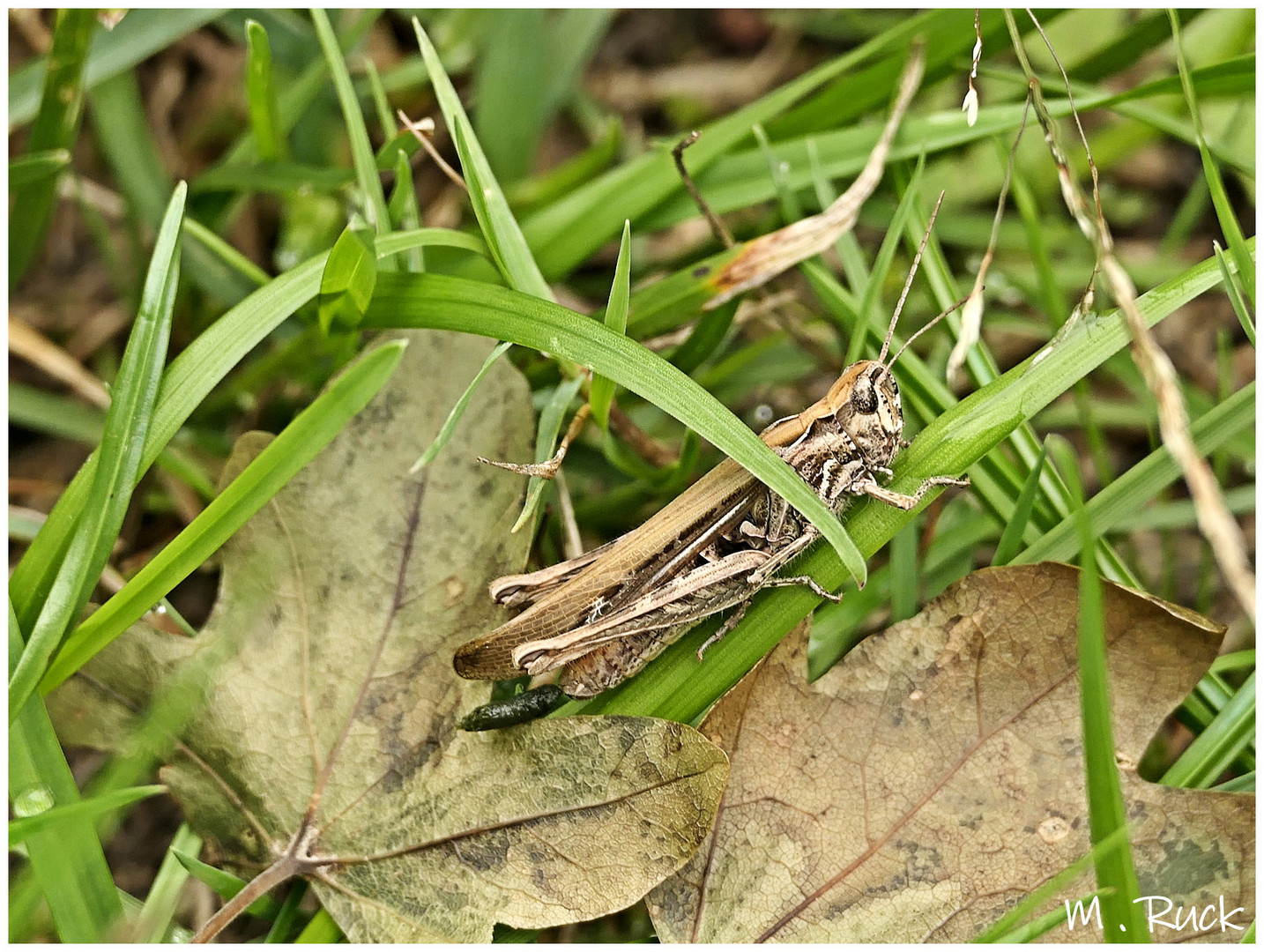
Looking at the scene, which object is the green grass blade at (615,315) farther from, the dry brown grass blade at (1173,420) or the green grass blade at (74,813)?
the green grass blade at (74,813)

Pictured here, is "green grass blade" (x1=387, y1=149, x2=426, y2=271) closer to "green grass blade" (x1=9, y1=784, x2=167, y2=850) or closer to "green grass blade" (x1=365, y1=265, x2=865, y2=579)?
"green grass blade" (x1=365, y1=265, x2=865, y2=579)

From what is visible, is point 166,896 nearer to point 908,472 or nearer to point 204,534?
point 204,534

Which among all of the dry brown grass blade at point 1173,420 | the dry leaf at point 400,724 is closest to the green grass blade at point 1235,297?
the dry brown grass blade at point 1173,420

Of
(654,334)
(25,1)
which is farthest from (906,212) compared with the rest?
(25,1)

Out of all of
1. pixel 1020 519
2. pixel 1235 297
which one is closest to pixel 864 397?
pixel 1020 519

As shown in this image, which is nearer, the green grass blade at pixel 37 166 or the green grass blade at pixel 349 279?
the green grass blade at pixel 349 279

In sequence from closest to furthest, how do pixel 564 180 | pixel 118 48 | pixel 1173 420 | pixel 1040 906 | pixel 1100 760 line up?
pixel 1173 420
pixel 1100 760
pixel 1040 906
pixel 118 48
pixel 564 180

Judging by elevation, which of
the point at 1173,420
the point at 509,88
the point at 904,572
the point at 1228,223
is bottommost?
the point at 904,572
